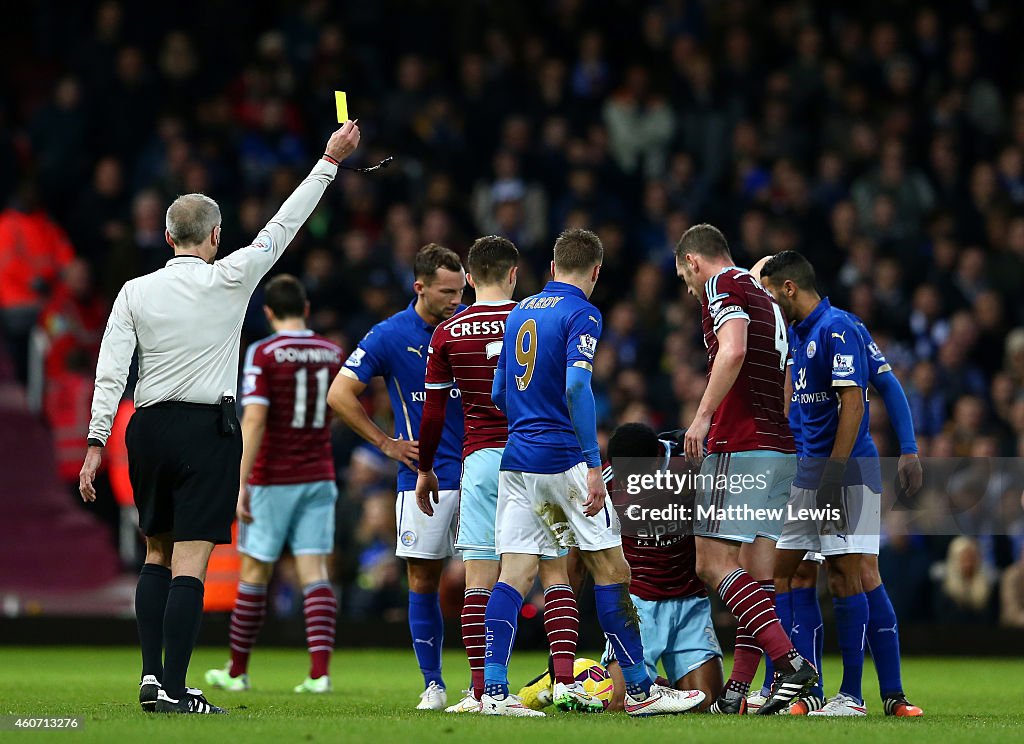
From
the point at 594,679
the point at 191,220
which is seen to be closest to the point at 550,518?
the point at 594,679

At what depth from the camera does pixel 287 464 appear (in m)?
10.6

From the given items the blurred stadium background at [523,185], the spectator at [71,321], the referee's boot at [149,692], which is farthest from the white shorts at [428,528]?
the spectator at [71,321]

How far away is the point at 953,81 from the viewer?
19547 mm

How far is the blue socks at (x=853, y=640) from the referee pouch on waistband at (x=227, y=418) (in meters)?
3.39

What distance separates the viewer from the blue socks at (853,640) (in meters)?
8.55

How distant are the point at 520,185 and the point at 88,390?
528cm

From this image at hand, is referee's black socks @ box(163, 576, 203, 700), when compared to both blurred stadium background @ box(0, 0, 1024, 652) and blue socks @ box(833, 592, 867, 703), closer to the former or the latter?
blue socks @ box(833, 592, 867, 703)

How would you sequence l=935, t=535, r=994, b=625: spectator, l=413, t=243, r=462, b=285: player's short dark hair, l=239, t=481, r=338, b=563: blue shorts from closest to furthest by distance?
l=413, t=243, r=462, b=285: player's short dark hair < l=239, t=481, r=338, b=563: blue shorts < l=935, t=535, r=994, b=625: spectator

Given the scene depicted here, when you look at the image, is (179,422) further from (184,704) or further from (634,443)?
(634,443)

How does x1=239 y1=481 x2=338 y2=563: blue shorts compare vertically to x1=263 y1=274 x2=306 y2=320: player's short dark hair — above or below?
below

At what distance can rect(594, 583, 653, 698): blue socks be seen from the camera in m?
7.94

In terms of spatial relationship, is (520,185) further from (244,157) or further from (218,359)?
(218,359)

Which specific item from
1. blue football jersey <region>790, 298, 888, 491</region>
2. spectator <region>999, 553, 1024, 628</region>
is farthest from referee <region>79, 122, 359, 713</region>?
spectator <region>999, 553, 1024, 628</region>

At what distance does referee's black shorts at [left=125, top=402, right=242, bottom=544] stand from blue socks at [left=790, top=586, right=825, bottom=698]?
3.22m
